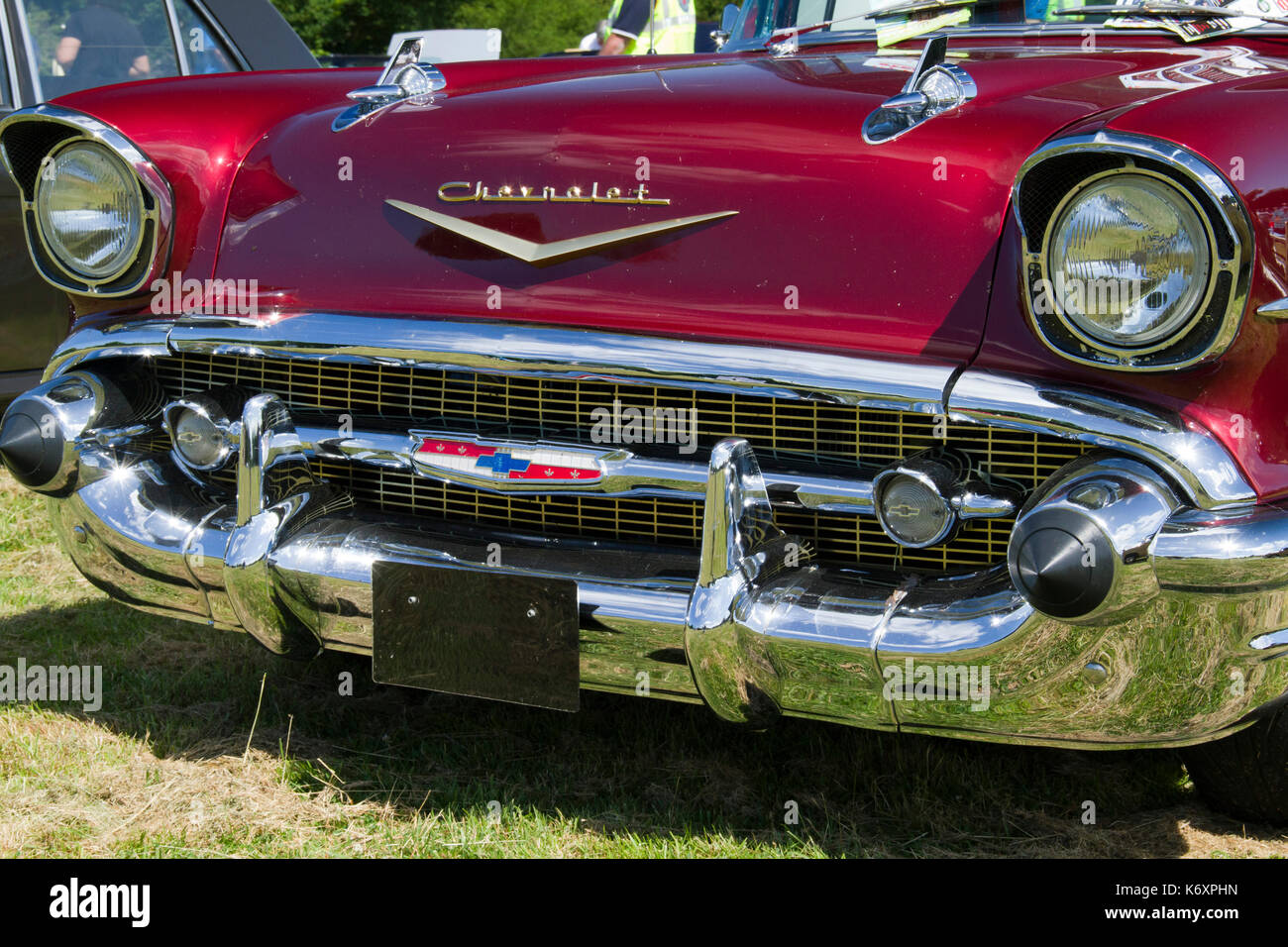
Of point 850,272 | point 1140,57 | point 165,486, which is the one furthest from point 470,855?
point 1140,57

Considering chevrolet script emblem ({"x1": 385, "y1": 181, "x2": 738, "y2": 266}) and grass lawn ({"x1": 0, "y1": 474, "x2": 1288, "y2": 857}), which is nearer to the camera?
chevrolet script emblem ({"x1": 385, "y1": 181, "x2": 738, "y2": 266})

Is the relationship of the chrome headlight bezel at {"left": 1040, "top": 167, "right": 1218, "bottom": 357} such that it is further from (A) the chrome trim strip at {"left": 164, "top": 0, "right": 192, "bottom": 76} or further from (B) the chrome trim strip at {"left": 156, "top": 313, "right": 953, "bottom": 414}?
(A) the chrome trim strip at {"left": 164, "top": 0, "right": 192, "bottom": 76}

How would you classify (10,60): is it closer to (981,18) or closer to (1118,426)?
(981,18)

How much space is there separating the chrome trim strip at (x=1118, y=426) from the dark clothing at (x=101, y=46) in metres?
3.28

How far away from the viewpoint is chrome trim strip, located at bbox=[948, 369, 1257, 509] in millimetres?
1697

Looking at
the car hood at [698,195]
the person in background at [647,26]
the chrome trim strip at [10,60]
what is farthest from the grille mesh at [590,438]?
the person in background at [647,26]

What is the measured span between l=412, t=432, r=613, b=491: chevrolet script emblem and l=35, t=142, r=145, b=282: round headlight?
719 millimetres

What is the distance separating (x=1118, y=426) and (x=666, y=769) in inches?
43.7

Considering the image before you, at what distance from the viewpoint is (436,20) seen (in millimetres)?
18828

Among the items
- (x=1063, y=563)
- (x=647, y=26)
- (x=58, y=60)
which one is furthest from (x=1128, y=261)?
(x=647, y=26)

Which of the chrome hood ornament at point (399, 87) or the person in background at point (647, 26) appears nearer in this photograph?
the chrome hood ornament at point (399, 87)

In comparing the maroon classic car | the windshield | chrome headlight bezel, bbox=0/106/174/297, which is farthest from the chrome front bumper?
the windshield

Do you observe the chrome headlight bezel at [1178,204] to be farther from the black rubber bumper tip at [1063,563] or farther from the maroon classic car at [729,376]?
the black rubber bumper tip at [1063,563]

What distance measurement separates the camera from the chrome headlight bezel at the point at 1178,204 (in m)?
1.67
